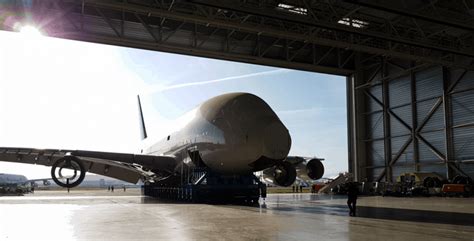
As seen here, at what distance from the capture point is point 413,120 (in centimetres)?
3444

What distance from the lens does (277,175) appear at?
75.3 feet

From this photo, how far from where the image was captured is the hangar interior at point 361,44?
20564 mm

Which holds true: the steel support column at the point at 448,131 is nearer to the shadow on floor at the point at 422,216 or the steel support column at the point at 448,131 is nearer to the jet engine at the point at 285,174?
the jet engine at the point at 285,174

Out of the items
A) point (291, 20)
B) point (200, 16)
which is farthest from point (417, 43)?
point (200, 16)

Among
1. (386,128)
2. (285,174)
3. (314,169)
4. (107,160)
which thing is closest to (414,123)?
(386,128)

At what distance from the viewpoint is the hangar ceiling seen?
20.0 meters

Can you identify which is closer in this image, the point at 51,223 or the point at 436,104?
the point at 51,223

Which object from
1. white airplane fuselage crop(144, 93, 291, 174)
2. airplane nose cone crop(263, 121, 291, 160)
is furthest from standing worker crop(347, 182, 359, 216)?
white airplane fuselage crop(144, 93, 291, 174)

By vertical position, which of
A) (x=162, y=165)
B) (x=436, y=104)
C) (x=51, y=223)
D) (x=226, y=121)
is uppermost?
(x=436, y=104)

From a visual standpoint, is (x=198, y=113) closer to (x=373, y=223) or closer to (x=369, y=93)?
(x=373, y=223)

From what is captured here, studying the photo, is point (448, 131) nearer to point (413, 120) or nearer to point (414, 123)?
point (414, 123)

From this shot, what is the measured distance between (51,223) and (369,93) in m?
32.5

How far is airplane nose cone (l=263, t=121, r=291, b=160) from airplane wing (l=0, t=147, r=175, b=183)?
8357 mm

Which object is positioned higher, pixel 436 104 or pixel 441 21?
pixel 441 21
